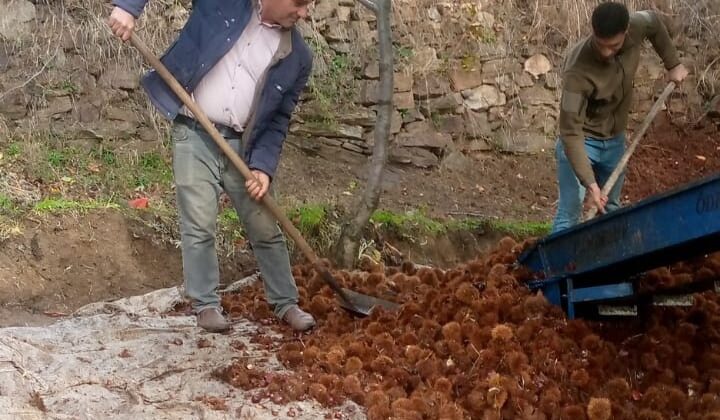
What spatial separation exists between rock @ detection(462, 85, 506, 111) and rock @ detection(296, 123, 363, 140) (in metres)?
1.29

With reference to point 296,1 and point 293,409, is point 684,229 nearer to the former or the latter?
point 293,409

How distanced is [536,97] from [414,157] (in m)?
1.60

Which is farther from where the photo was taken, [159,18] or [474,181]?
[474,181]

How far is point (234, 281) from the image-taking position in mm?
5254

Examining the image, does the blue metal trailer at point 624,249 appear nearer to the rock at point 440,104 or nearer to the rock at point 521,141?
the rock at point 440,104

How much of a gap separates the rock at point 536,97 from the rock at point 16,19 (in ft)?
14.5

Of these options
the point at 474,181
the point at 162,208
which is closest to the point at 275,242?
the point at 162,208

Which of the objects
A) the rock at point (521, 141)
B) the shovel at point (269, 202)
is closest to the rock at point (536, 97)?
the rock at point (521, 141)

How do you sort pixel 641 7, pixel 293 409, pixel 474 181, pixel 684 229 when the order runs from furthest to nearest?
1. pixel 641 7
2. pixel 474 181
3. pixel 293 409
4. pixel 684 229

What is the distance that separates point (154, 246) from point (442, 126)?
10.7ft

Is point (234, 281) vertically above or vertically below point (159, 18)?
below

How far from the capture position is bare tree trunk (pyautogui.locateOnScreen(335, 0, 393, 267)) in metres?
5.10

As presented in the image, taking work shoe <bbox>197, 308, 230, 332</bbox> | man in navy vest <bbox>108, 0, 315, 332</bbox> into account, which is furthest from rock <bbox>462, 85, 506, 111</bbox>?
work shoe <bbox>197, 308, 230, 332</bbox>

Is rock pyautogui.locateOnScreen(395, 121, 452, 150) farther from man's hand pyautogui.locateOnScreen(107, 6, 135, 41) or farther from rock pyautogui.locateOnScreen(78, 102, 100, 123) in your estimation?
man's hand pyautogui.locateOnScreen(107, 6, 135, 41)
